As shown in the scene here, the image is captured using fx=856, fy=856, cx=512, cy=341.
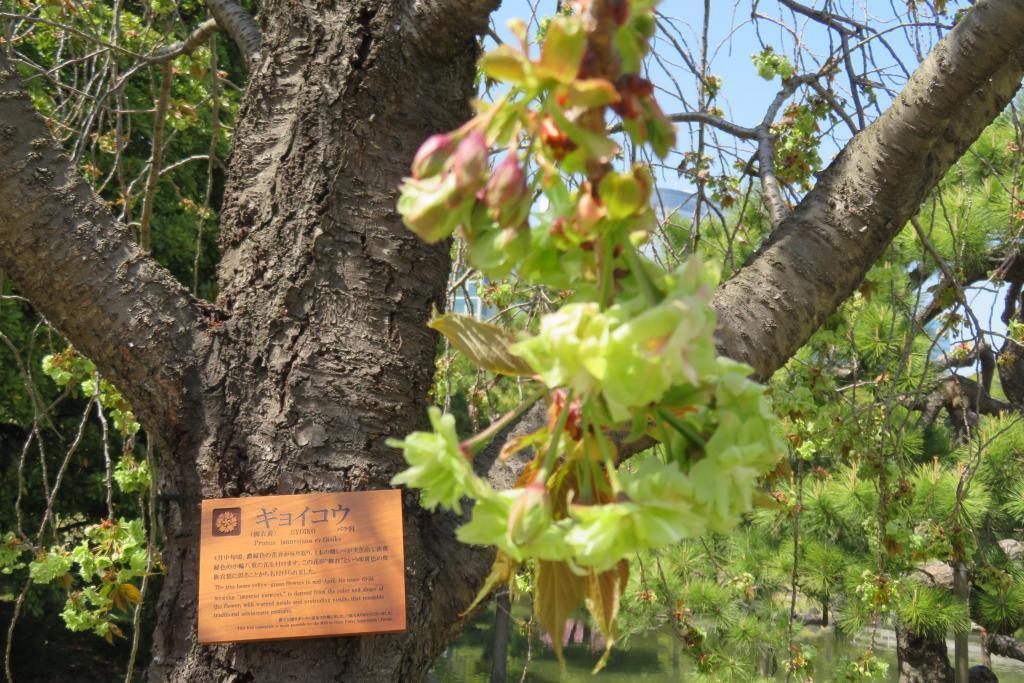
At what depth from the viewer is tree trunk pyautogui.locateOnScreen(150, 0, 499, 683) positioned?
1.00m

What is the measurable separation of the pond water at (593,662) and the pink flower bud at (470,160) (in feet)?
25.5

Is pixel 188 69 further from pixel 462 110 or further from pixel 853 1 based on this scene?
pixel 853 1

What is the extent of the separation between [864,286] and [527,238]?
1676mm

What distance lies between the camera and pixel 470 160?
333 mm

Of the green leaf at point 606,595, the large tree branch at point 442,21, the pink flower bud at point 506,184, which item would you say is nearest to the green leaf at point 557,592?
the green leaf at point 606,595

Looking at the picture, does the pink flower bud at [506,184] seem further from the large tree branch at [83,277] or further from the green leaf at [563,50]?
the large tree branch at [83,277]

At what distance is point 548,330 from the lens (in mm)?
311

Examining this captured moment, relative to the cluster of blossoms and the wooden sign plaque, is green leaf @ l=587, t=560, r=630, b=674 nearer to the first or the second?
the cluster of blossoms

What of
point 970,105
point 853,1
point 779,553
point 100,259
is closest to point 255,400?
point 100,259

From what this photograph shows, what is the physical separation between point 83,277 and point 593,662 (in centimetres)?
914

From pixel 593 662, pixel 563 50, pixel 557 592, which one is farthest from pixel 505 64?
pixel 593 662

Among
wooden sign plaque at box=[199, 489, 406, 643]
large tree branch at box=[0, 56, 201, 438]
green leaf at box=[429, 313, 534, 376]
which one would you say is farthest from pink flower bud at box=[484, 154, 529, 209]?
large tree branch at box=[0, 56, 201, 438]

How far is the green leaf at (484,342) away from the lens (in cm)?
47

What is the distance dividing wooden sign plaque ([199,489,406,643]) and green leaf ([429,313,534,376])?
533 mm
